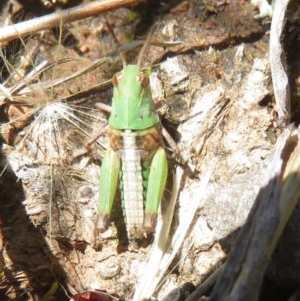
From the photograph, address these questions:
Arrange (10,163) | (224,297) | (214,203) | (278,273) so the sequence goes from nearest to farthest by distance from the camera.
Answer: (224,297), (278,273), (214,203), (10,163)

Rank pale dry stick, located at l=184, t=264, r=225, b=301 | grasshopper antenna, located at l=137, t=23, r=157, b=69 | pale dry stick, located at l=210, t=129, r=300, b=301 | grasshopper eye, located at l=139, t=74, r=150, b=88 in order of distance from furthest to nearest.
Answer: grasshopper antenna, located at l=137, t=23, r=157, b=69 → grasshopper eye, located at l=139, t=74, r=150, b=88 → pale dry stick, located at l=184, t=264, r=225, b=301 → pale dry stick, located at l=210, t=129, r=300, b=301

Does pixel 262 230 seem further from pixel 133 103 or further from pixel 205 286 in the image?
pixel 133 103

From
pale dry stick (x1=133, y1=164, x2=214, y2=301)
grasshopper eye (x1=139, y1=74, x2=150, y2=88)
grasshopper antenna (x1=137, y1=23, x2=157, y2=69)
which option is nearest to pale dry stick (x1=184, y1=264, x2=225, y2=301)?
pale dry stick (x1=133, y1=164, x2=214, y2=301)

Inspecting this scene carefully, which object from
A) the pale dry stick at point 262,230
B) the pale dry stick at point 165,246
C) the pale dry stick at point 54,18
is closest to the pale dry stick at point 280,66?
the pale dry stick at point 262,230

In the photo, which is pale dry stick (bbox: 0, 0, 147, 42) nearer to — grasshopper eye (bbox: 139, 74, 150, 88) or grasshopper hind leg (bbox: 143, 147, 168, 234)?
grasshopper eye (bbox: 139, 74, 150, 88)

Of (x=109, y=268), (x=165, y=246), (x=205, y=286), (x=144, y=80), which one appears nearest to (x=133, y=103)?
(x=144, y=80)

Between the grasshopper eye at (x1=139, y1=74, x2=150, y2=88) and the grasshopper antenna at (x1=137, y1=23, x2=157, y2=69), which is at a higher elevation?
the grasshopper antenna at (x1=137, y1=23, x2=157, y2=69)

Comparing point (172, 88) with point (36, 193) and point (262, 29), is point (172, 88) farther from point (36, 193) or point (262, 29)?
point (36, 193)

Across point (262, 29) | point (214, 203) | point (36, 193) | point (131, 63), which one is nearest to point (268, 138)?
point (214, 203)
